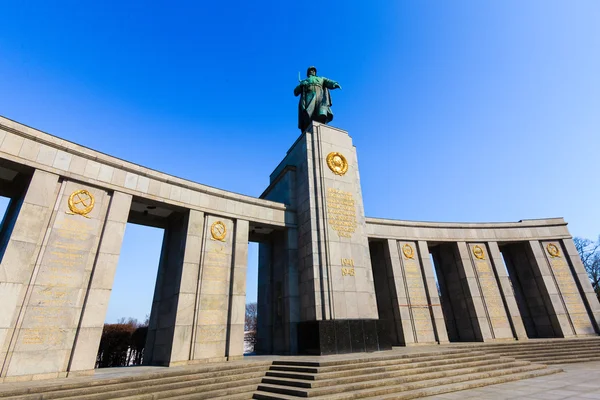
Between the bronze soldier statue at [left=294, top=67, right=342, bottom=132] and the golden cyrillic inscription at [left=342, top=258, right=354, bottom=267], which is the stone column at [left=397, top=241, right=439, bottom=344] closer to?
the golden cyrillic inscription at [left=342, top=258, right=354, bottom=267]

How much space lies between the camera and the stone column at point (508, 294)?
2064 cm

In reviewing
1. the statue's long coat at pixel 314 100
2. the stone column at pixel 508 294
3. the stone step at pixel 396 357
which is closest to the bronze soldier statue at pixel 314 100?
the statue's long coat at pixel 314 100

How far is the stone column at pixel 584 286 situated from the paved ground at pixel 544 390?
14.6 meters

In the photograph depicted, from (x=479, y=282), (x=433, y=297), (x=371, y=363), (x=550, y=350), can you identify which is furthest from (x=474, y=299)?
(x=371, y=363)

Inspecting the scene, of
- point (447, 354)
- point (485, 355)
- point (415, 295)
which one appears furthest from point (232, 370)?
point (415, 295)

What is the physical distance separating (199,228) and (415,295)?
600 inches

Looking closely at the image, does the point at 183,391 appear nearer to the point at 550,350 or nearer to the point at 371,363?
the point at 371,363

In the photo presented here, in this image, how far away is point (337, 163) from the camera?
1936 cm

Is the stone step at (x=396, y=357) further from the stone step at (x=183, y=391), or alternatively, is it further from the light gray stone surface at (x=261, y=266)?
the light gray stone surface at (x=261, y=266)

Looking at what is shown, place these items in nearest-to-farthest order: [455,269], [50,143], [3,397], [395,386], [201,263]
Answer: [3,397]
[395,386]
[50,143]
[201,263]
[455,269]

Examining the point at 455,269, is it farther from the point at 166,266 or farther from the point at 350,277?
the point at 166,266

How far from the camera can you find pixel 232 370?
34.6 feet

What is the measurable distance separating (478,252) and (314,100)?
56.6 feet

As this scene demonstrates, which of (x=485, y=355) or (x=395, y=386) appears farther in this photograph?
(x=485, y=355)
